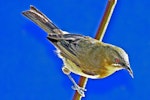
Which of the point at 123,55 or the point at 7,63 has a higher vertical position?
the point at 7,63

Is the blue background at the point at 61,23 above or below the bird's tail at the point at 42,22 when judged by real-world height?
above

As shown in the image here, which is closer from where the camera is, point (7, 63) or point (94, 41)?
point (94, 41)

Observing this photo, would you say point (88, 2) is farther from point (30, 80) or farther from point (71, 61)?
point (71, 61)

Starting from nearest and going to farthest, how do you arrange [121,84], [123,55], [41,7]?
1. [123,55]
2. [121,84]
3. [41,7]

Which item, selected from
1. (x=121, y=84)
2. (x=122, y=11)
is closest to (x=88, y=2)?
(x=122, y=11)

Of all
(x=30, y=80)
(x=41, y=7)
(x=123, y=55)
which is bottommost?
A: (x=123, y=55)

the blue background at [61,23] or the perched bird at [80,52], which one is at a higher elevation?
the blue background at [61,23]

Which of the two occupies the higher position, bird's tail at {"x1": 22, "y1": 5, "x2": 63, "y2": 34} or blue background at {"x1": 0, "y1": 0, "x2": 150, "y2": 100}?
blue background at {"x1": 0, "y1": 0, "x2": 150, "y2": 100}

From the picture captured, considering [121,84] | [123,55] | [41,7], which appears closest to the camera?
[123,55]
